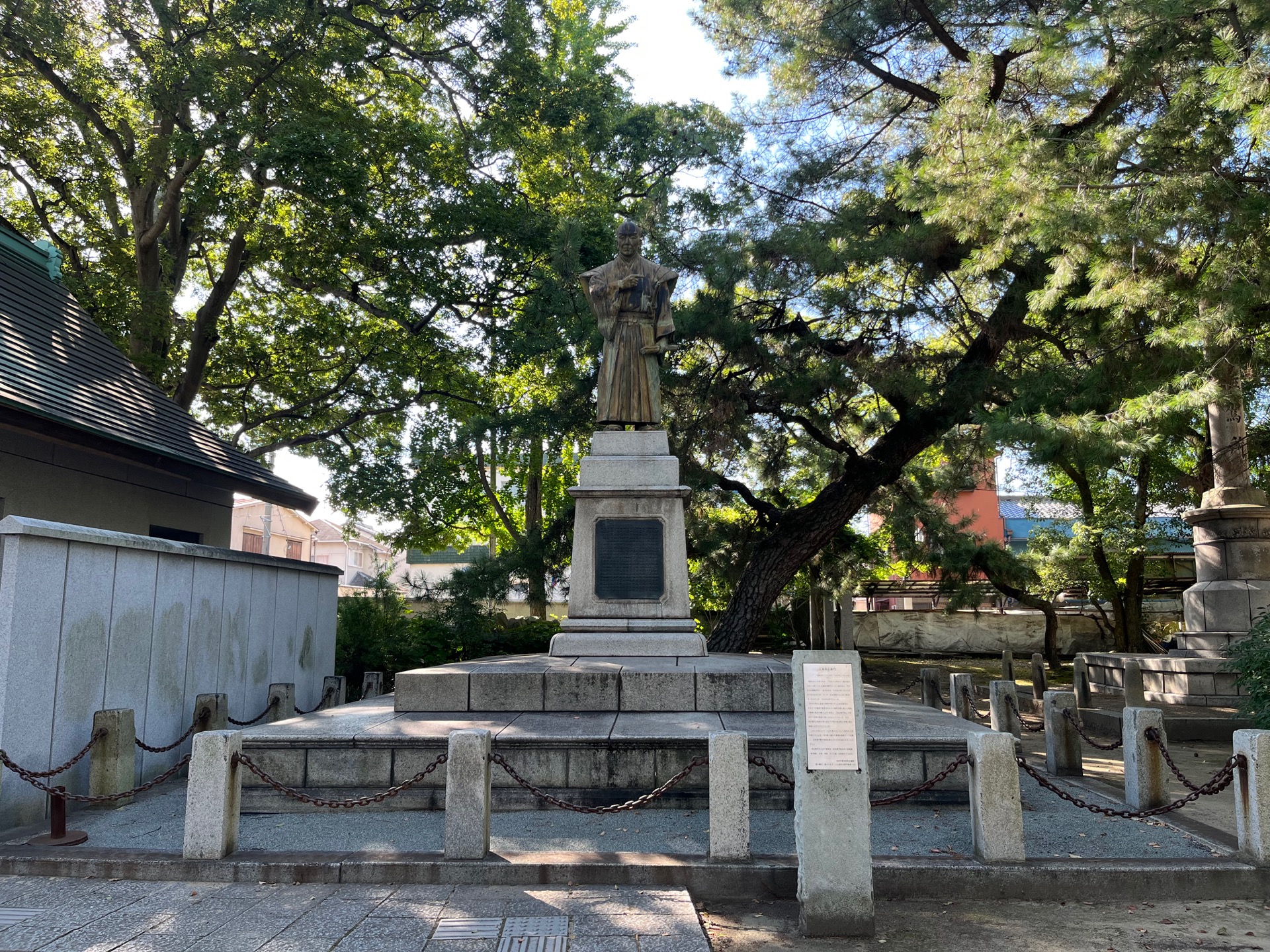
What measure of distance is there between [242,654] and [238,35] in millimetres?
10624

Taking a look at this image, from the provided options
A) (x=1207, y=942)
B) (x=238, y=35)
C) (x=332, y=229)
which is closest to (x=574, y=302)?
(x=332, y=229)

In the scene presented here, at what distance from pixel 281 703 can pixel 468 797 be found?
A: 5.20m

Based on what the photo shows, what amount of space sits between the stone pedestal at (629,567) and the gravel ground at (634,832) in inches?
126

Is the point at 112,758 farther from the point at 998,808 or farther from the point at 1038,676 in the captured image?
the point at 1038,676

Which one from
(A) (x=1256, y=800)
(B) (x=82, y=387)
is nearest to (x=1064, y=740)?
(A) (x=1256, y=800)

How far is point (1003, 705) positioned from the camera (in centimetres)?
899

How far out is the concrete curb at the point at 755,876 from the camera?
17.1 ft

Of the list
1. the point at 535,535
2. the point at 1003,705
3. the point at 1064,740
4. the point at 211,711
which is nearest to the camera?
the point at 1064,740

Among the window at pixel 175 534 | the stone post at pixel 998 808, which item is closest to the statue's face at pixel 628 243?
the window at pixel 175 534

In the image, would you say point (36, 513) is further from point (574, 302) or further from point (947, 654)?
point (947, 654)

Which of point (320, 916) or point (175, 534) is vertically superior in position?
point (175, 534)

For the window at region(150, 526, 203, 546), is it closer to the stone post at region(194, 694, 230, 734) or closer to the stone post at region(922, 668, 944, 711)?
the stone post at region(194, 694, 230, 734)

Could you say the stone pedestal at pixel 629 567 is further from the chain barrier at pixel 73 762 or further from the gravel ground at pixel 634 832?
the chain barrier at pixel 73 762

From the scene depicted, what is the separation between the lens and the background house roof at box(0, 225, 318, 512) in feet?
30.5
